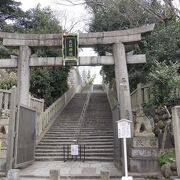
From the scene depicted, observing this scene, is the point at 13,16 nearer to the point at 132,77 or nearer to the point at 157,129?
the point at 132,77

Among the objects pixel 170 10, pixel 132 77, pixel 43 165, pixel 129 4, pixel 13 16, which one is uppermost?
pixel 13 16

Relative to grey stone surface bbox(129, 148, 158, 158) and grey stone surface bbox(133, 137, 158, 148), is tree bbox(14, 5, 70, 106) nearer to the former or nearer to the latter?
grey stone surface bbox(133, 137, 158, 148)

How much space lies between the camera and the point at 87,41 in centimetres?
1331

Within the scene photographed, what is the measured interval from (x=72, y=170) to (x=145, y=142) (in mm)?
2946

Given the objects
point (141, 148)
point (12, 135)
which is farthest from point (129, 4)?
point (12, 135)

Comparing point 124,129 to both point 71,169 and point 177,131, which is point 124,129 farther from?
point 71,169

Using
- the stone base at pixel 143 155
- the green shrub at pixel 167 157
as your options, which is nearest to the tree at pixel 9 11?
the stone base at pixel 143 155

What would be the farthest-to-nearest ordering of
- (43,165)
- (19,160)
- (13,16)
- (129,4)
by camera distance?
(13,16) < (129,4) < (43,165) < (19,160)

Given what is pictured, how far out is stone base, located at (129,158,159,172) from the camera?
30.5 feet

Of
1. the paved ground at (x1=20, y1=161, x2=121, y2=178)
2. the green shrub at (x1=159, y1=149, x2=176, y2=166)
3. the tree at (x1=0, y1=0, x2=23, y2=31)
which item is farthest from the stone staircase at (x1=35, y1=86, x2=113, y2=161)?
the tree at (x1=0, y1=0, x2=23, y2=31)

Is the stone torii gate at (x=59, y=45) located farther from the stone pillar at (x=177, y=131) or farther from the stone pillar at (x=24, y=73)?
the stone pillar at (x=177, y=131)

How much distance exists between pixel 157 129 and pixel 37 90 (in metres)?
10.6

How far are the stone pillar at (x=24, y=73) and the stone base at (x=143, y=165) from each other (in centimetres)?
599

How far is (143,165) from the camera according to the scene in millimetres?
9352
